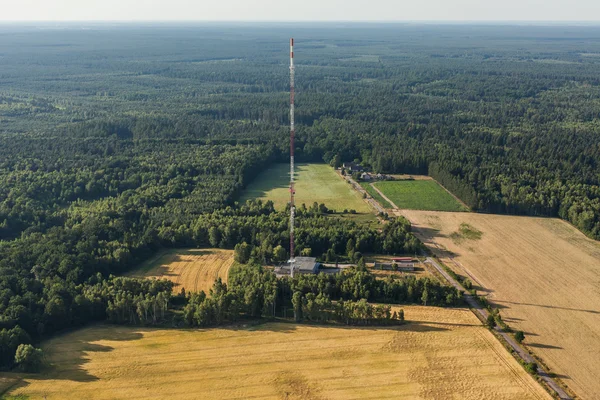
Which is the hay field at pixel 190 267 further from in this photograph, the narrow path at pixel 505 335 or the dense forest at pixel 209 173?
the narrow path at pixel 505 335

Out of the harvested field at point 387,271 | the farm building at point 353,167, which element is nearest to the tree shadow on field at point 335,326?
the harvested field at point 387,271

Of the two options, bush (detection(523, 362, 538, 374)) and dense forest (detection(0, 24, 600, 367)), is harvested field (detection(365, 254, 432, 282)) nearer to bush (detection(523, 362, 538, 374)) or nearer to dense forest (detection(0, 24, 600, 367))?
dense forest (detection(0, 24, 600, 367))

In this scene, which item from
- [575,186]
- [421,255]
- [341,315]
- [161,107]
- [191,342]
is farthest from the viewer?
[161,107]

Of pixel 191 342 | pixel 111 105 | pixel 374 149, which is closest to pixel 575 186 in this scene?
pixel 374 149

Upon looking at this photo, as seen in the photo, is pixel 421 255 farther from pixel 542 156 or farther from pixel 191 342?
pixel 542 156

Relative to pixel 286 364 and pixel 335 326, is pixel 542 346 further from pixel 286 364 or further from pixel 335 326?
pixel 286 364

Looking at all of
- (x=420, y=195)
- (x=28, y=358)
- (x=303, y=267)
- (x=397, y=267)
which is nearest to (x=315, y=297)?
(x=303, y=267)
